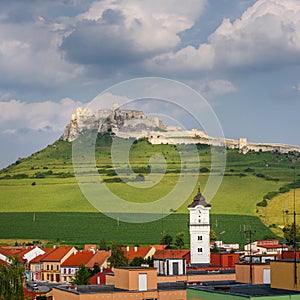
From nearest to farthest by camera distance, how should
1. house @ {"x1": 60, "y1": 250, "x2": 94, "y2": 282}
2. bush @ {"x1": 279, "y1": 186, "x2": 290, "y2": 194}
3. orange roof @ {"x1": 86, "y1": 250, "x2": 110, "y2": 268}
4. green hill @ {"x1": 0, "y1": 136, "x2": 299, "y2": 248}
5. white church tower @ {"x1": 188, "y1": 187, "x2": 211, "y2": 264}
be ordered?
1. white church tower @ {"x1": 188, "y1": 187, "x2": 211, "y2": 264}
2. orange roof @ {"x1": 86, "y1": 250, "x2": 110, "y2": 268}
3. house @ {"x1": 60, "y1": 250, "x2": 94, "y2": 282}
4. green hill @ {"x1": 0, "y1": 136, "x2": 299, "y2": 248}
5. bush @ {"x1": 279, "y1": 186, "x2": 290, "y2": 194}

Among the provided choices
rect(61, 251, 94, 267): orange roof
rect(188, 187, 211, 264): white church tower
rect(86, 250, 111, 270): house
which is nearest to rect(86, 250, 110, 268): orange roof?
rect(86, 250, 111, 270): house

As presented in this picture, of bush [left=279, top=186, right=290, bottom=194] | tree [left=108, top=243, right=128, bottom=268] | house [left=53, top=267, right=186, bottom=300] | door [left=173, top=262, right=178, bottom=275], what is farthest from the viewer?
bush [left=279, top=186, right=290, bottom=194]

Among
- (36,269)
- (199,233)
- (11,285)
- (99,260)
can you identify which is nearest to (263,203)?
→ (36,269)

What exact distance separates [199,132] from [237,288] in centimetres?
14170

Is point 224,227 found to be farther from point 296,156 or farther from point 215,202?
point 296,156

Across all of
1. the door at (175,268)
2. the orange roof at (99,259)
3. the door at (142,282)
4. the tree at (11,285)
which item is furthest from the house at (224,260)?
the door at (142,282)

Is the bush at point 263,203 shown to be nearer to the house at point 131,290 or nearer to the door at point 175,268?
the door at point 175,268

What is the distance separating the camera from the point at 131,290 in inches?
1129

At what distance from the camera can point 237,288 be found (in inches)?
856

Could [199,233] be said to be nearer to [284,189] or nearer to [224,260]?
[224,260]

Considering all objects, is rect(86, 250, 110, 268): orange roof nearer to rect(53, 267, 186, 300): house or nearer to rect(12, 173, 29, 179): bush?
rect(53, 267, 186, 300): house

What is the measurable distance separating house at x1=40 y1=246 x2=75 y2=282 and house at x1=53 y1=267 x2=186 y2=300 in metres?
49.4

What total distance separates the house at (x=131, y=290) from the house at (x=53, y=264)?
49.4 metres

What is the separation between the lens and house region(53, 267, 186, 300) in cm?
2793
